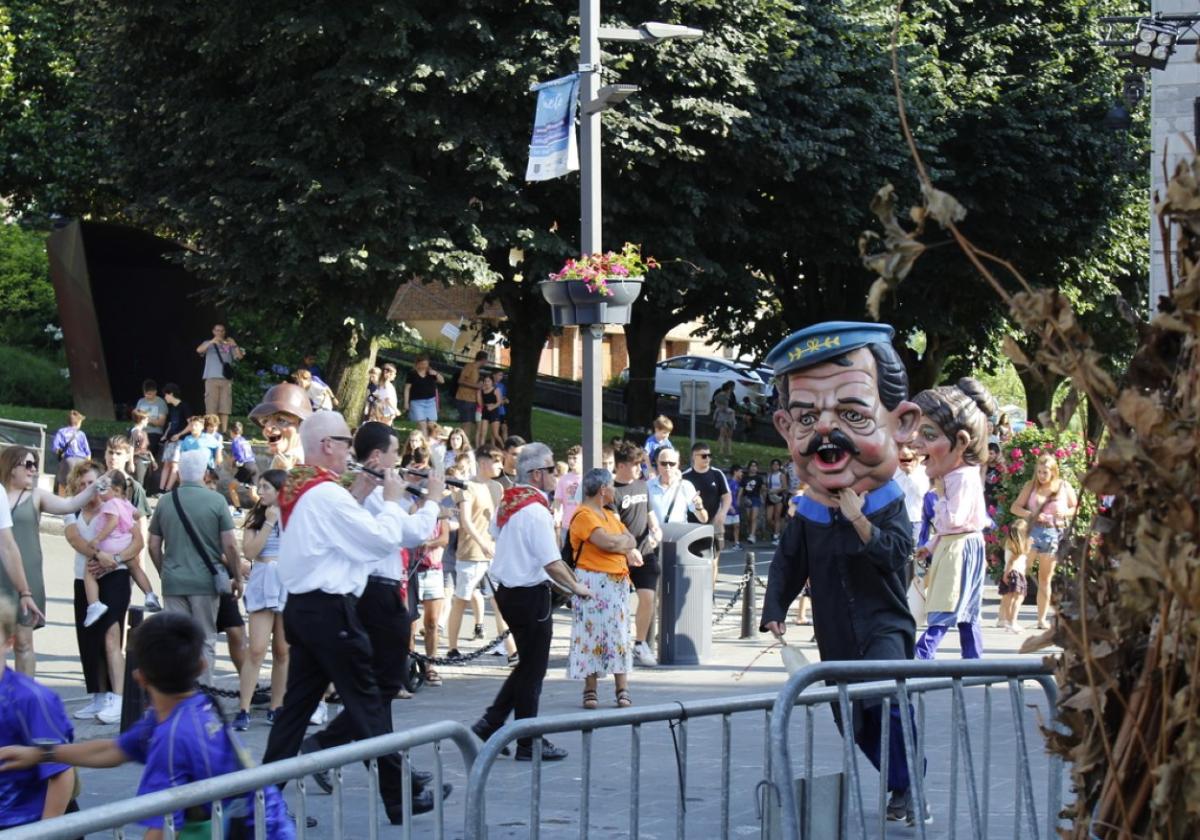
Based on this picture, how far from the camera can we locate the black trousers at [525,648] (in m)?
9.29

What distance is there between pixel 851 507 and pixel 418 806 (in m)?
2.40

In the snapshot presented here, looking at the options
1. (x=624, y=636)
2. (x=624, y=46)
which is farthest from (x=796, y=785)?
(x=624, y=46)

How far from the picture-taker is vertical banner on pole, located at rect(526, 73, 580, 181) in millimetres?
14906

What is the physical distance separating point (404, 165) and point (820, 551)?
17.6m

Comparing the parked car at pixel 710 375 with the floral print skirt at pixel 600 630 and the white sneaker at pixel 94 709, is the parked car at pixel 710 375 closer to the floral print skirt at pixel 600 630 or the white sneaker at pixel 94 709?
the floral print skirt at pixel 600 630

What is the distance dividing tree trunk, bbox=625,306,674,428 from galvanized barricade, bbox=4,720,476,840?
28155 mm

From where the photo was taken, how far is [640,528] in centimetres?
1334

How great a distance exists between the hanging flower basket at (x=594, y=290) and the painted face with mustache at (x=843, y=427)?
5.77 m

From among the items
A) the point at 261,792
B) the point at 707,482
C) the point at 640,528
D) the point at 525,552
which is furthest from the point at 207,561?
the point at 707,482

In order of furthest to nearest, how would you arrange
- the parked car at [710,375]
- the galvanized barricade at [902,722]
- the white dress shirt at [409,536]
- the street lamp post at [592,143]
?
the parked car at [710,375]
the street lamp post at [592,143]
the white dress shirt at [409,536]
the galvanized barricade at [902,722]

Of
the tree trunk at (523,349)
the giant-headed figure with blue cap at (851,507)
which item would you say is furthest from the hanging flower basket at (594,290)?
the tree trunk at (523,349)

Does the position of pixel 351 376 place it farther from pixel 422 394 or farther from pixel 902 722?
pixel 902 722

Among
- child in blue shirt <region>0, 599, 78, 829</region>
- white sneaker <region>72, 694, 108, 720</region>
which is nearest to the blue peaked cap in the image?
child in blue shirt <region>0, 599, 78, 829</region>

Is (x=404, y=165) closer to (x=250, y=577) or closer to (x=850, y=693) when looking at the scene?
(x=250, y=577)
